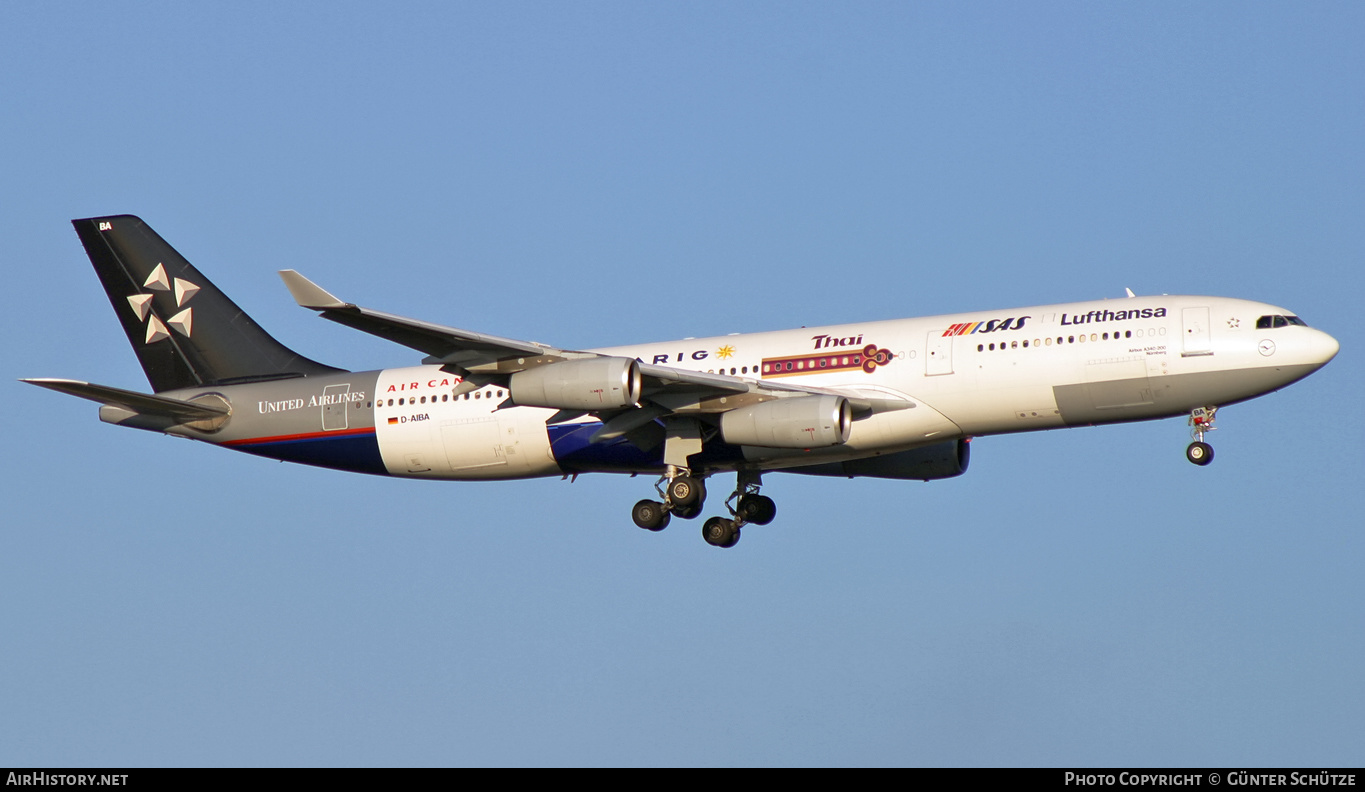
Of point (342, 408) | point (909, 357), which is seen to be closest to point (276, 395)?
point (342, 408)

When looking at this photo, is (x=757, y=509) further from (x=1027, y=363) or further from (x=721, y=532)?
(x=1027, y=363)

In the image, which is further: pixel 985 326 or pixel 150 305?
pixel 150 305

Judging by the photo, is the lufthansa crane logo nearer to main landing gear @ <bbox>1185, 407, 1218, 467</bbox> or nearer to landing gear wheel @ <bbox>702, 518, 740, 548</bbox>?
landing gear wheel @ <bbox>702, 518, 740, 548</bbox>

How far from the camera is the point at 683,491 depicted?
46281 millimetres

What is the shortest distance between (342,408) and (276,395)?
7.16 feet

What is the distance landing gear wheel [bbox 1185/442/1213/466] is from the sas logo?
201 inches

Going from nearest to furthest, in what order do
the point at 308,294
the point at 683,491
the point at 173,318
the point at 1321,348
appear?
the point at 308,294 → the point at 1321,348 → the point at 683,491 → the point at 173,318

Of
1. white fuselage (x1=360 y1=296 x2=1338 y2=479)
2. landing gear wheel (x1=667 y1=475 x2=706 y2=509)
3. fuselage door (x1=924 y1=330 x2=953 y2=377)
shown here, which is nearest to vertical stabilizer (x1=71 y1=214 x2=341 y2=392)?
white fuselage (x1=360 y1=296 x2=1338 y2=479)

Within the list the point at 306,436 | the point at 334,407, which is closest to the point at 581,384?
the point at 334,407

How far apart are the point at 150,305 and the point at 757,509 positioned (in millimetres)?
19190

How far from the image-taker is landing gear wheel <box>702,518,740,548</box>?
49.2m

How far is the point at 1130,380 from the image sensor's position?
140 ft
